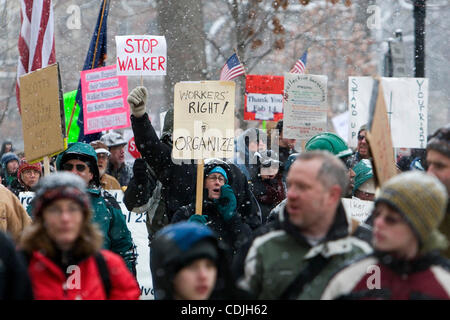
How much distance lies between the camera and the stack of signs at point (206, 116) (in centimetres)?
684

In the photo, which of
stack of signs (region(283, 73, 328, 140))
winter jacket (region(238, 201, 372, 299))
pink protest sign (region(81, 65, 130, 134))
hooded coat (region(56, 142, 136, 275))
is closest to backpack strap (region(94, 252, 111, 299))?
winter jacket (region(238, 201, 372, 299))

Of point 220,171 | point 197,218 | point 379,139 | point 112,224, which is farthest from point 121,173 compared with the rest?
point 379,139

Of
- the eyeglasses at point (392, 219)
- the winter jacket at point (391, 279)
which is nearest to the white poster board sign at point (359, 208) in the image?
the winter jacket at point (391, 279)

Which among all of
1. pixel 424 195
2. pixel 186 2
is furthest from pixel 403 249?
pixel 186 2

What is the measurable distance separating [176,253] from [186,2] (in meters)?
12.5

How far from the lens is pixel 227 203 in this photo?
255 inches

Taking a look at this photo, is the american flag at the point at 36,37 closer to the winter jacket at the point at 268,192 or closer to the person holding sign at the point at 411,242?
the winter jacket at the point at 268,192

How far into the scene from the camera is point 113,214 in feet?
20.6

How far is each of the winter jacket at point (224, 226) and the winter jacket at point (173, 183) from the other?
38 centimetres
